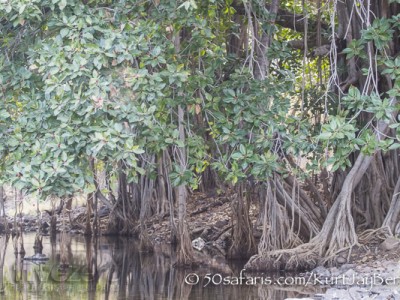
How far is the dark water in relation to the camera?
29.8 feet

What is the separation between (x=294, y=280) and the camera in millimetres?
9336

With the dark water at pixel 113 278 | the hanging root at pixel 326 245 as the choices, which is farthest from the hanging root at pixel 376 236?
the dark water at pixel 113 278

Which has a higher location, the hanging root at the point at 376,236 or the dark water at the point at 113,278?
the hanging root at the point at 376,236

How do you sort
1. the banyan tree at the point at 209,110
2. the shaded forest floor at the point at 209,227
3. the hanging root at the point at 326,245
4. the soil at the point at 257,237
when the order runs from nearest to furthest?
the banyan tree at the point at 209,110 < the soil at the point at 257,237 < the shaded forest floor at the point at 209,227 < the hanging root at the point at 326,245

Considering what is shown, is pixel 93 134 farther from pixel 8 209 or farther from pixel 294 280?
pixel 8 209

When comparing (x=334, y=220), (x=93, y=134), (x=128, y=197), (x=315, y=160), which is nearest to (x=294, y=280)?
(x=334, y=220)

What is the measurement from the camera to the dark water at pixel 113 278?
29.8 feet

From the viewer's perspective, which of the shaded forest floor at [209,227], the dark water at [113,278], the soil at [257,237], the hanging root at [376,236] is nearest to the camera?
the soil at [257,237]

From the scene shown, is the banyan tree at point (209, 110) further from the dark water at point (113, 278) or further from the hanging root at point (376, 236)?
the dark water at point (113, 278)

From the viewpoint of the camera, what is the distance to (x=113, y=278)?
422 inches

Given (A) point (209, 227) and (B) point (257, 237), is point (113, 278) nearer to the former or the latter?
(B) point (257, 237)

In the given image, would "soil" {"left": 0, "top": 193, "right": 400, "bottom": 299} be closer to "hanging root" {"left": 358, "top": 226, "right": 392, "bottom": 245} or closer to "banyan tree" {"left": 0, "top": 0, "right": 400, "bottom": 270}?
"hanging root" {"left": 358, "top": 226, "right": 392, "bottom": 245}

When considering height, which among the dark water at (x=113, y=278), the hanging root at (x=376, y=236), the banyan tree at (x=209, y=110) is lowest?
the dark water at (x=113, y=278)

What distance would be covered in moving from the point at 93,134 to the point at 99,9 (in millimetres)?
1318
